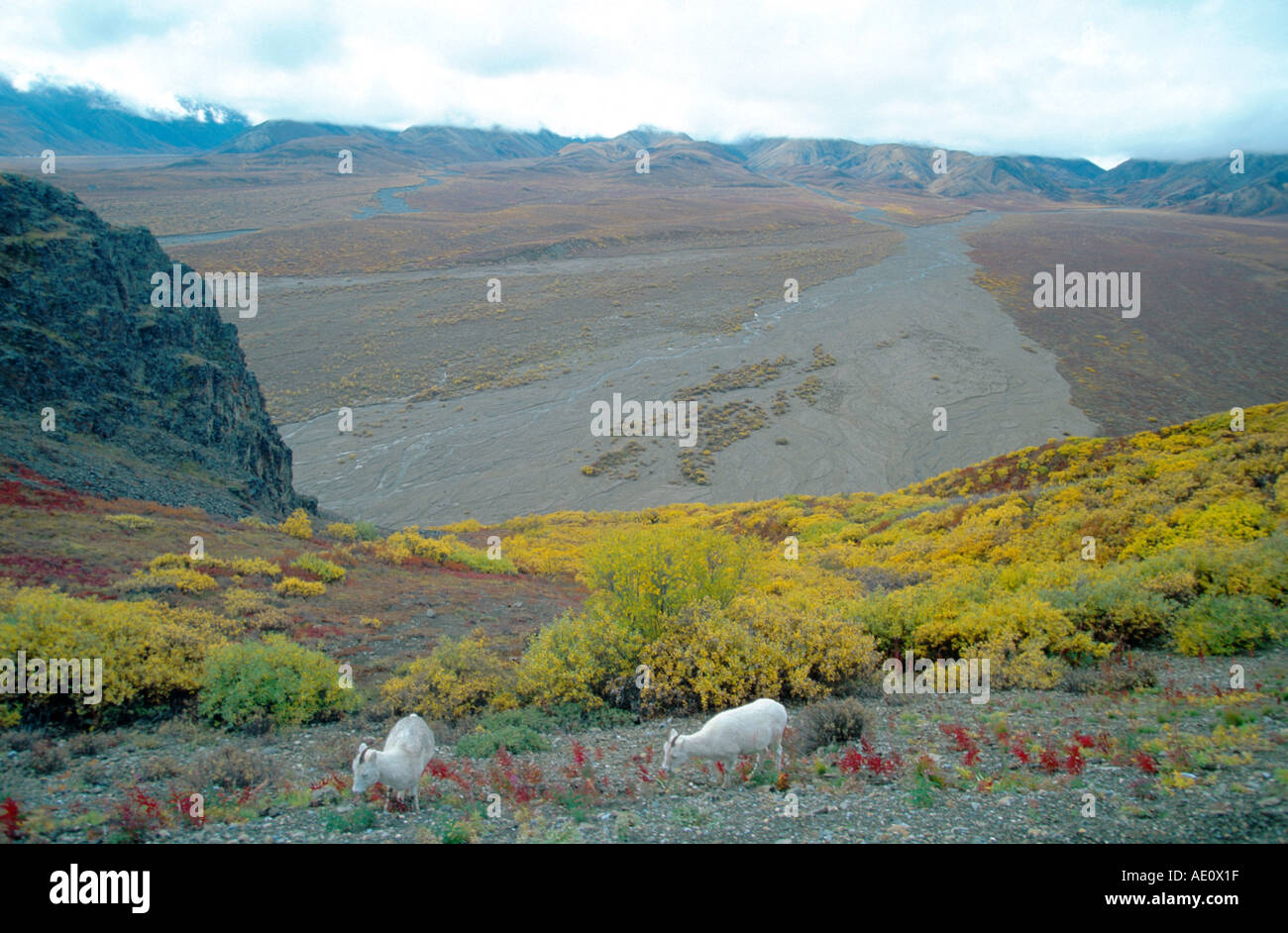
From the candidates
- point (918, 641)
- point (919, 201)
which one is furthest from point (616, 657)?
point (919, 201)

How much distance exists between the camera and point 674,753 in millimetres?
6004

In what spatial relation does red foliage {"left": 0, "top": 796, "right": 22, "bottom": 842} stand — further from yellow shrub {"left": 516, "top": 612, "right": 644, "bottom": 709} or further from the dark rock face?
the dark rock face

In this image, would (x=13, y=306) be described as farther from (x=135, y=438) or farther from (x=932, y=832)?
(x=932, y=832)

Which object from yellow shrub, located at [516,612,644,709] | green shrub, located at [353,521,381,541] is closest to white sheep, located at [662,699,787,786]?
yellow shrub, located at [516,612,644,709]

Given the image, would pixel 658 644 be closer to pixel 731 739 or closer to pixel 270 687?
pixel 731 739

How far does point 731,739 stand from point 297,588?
34.0 feet

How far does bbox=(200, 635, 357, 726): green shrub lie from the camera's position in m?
7.44

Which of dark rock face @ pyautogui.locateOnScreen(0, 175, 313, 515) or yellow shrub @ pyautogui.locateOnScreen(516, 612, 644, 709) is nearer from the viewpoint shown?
yellow shrub @ pyautogui.locateOnScreen(516, 612, 644, 709)

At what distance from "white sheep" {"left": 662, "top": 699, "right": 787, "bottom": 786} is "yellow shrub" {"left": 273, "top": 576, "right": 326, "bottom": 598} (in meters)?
9.69

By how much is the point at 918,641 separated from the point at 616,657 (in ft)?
14.7

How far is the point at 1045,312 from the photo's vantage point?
62500mm

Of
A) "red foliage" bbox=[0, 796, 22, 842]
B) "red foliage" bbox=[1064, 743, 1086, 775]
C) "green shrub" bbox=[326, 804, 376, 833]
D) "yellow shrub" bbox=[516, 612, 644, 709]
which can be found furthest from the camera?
"yellow shrub" bbox=[516, 612, 644, 709]

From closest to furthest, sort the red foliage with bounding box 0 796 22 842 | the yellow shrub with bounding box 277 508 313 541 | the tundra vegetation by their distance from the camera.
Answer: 1. the red foliage with bounding box 0 796 22 842
2. the tundra vegetation
3. the yellow shrub with bounding box 277 508 313 541

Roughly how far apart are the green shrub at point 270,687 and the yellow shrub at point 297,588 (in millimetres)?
4771
